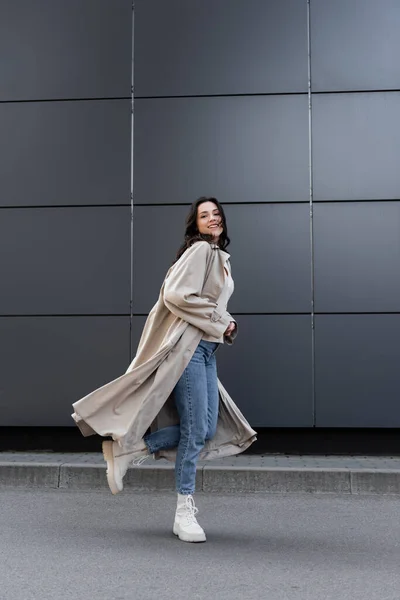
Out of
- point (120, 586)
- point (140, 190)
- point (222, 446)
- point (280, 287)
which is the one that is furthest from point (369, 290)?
point (120, 586)

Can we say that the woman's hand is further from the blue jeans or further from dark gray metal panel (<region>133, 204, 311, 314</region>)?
dark gray metal panel (<region>133, 204, 311, 314</region>)

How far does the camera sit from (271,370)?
840cm

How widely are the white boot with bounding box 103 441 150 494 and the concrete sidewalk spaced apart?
200 centimetres

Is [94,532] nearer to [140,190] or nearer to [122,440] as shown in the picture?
[122,440]

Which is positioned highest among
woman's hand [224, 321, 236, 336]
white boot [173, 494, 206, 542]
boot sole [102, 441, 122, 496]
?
woman's hand [224, 321, 236, 336]

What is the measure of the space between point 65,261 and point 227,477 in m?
3.01

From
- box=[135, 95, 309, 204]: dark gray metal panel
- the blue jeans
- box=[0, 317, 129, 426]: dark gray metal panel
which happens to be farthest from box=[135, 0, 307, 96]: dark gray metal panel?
the blue jeans

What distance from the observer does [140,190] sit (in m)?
8.62

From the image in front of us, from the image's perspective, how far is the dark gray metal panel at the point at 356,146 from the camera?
27.6ft

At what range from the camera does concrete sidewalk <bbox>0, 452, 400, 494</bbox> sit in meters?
6.85

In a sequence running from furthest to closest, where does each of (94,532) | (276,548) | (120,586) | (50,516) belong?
(50,516) < (94,532) < (276,548) < (120,586)

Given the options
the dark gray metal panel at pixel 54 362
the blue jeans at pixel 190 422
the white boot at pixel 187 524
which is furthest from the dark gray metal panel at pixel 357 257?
the white boot at pixel 187 524

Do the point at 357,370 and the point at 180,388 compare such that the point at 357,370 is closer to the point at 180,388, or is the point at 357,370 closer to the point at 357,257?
the point at 357,257

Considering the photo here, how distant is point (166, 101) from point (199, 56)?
578 millimetres
